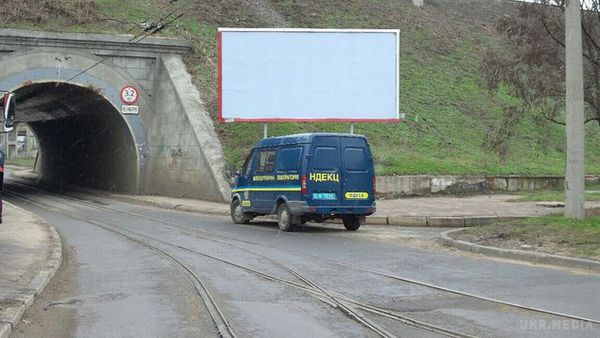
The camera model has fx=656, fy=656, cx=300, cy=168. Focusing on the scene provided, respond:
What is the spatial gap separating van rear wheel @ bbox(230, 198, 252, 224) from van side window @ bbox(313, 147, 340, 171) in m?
3.37

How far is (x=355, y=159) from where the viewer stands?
54.0 feet

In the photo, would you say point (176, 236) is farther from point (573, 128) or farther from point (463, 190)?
point (463, 190)

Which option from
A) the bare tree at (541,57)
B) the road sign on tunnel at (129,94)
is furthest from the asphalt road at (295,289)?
the road sign on tunnel at (129,94)

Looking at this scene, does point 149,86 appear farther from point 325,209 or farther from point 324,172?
point 325,209

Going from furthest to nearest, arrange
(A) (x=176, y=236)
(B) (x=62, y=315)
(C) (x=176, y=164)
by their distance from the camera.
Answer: (C) (x=176, y=164)
(A) (x=176, y=236)
(B) (x=62, y=315)

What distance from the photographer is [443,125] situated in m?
32.1

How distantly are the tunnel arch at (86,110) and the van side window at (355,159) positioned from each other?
16.1 metres

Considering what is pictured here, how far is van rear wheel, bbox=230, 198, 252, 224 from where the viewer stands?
60.6 feet

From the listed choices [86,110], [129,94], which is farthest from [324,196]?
[86,110]

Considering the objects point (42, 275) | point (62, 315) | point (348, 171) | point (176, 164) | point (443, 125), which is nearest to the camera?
point (62, 315)

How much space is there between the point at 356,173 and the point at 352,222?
1.53 m

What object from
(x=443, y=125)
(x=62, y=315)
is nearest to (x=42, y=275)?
(x=62, y=315)

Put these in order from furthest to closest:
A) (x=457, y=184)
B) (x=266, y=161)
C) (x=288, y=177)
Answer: (x=457, y=184) → (x=266, y=161) → (x=288, y=177)

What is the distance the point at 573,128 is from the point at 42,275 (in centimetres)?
1036
